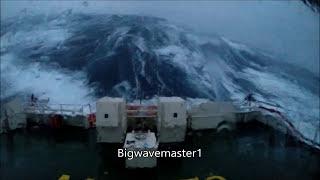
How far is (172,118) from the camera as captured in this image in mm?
9344

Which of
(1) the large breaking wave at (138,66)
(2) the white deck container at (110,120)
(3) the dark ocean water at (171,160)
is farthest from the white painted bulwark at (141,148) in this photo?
(1) the large breaking wave at (138,66)

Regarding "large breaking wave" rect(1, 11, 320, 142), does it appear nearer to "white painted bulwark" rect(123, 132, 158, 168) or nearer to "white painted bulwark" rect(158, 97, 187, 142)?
"white painted bulwark" rect(158, 97, 187, 142)

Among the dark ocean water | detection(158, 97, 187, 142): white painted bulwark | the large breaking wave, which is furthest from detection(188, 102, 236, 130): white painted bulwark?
the large breaking wave

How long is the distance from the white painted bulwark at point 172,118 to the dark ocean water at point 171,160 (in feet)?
0.85

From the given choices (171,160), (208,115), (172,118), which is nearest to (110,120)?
(172,118)

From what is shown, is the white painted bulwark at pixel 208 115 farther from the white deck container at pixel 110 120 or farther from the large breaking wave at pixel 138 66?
the large breaking wave at pixel 138 66

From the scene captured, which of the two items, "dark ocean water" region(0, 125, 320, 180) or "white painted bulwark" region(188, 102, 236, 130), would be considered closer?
"dark ocean water" region(0, 125, 320, 180)

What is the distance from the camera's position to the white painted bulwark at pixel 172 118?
30.4ft

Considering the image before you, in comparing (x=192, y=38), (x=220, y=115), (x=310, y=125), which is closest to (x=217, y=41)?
(x=192, y=38)

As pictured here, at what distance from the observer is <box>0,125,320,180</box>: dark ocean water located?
8594 mm

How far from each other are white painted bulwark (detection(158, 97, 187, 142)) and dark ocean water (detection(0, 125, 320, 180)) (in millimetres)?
259

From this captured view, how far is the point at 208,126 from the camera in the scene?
10.2 m

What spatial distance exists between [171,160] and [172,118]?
0.89 m

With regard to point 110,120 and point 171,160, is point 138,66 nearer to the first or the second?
Result: point 110,120
